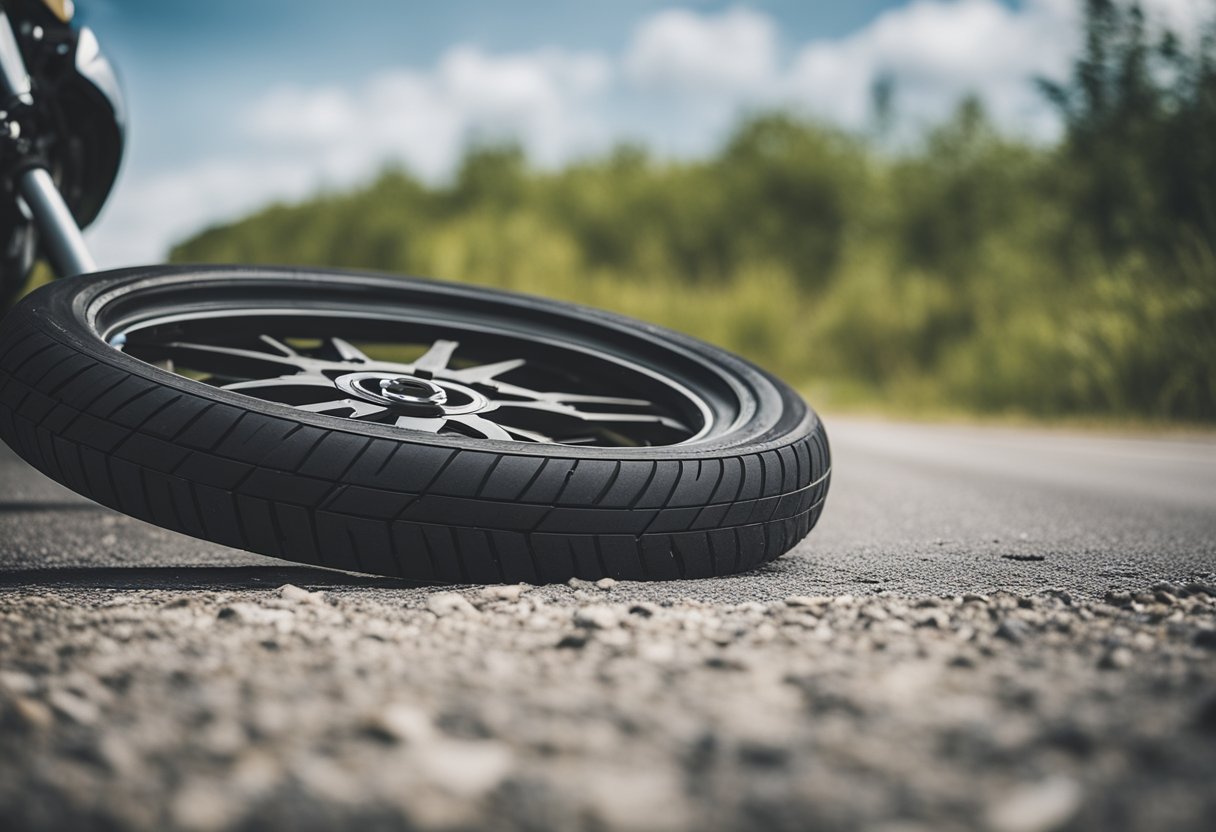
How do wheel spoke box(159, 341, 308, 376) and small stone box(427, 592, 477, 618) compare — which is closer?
small stone box(427, 592, 477, 618)

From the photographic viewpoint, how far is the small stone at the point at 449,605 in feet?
5.21

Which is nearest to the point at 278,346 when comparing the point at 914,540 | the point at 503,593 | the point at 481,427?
the point at 481,427

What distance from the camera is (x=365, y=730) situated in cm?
102

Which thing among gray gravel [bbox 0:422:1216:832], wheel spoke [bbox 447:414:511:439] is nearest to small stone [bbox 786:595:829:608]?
gray gravel [bbox 0:422:1216:832]

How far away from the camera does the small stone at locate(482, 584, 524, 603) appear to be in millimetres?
1715

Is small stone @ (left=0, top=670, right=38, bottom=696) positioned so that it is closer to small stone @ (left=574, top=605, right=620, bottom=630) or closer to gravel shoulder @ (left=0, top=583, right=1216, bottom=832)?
gravel shoulder @ (left=0, top=583, right=1216, bottom=832)

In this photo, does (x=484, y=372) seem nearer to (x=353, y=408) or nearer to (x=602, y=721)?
(x=353, y=408)

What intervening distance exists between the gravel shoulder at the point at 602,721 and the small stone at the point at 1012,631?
1cm

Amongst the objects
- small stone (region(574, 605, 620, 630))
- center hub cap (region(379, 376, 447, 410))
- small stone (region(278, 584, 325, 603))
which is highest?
center hub cap (region(379, 376, 447, 410))

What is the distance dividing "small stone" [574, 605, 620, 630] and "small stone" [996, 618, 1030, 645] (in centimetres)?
57

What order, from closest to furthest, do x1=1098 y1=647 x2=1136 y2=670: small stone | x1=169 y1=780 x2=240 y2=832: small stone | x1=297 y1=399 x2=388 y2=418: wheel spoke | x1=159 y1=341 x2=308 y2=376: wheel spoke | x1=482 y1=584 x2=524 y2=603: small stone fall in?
x1=169 y1=780 x2=240 y2=832: small stone < x1=1098 y1=647 x2=1136 y2=670: small stone < x1=482 y1=584 x2=524 y2=603: small stone < x1=297 y1=399 x2=388 y2=418: wheel spoke < x1=159 y1=341 x2=308 y2=376: wheel spoke

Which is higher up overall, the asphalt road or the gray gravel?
the gray gravel

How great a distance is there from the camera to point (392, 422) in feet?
7.29

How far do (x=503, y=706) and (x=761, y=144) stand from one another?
93.6ft
